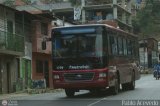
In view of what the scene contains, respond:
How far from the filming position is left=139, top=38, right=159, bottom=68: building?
351 ft

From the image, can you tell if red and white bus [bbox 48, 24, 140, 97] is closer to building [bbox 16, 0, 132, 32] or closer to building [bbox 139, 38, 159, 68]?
building [bbox 16, 0, 132, 32]

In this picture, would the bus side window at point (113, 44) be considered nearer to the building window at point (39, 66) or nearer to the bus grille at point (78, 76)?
the bus grille at point (78, 76)

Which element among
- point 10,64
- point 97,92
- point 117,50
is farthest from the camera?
point 10,64

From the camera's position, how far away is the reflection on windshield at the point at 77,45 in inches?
899

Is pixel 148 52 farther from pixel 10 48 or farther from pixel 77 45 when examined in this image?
pixel 77 45

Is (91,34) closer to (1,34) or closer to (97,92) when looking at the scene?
(97,92)

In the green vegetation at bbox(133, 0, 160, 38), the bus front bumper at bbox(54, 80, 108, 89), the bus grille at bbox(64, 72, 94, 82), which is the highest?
the green vegetation at bbox(133, 0, 160, 38)

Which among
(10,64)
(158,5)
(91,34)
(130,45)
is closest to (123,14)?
(158,5)

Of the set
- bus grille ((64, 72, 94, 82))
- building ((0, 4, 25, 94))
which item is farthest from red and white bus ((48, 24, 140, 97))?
building ((0, 4, 25, 94))

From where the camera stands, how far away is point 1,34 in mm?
34156

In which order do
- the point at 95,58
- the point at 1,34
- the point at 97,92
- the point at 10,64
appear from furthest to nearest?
1. the point at 10,64
2. the point at 1,34
3. the point at 97,92
4. the point at 95,58

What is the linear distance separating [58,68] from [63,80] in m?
0.60

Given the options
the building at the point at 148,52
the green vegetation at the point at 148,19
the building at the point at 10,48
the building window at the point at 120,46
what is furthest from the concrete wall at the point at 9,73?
the green vegetation at the point at 148,19

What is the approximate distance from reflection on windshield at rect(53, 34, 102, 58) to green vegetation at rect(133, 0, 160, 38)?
9384 centimetres
